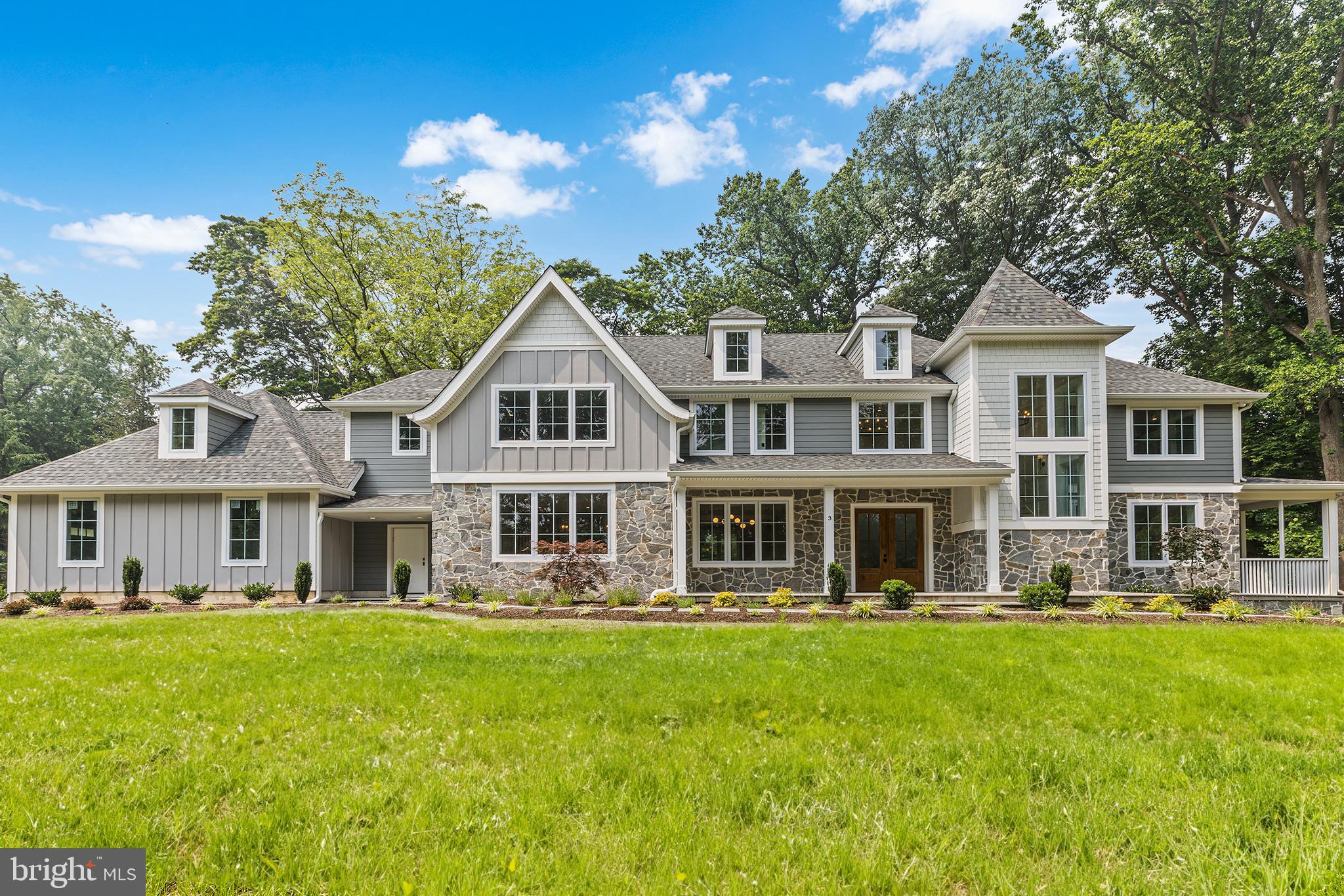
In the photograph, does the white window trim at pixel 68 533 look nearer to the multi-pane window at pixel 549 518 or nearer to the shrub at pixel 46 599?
the shrub at pixel 46 599

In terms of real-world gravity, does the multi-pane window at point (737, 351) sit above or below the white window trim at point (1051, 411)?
above

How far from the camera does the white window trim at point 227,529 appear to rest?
651 inches

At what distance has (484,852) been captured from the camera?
3072mm

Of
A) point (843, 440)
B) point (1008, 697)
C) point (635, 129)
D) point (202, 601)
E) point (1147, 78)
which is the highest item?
point (1147, 78)

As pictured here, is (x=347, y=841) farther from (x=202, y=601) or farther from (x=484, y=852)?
(x=202, y=601)

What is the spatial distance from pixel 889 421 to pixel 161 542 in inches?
715

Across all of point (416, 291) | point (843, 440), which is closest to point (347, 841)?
point (843, 440)

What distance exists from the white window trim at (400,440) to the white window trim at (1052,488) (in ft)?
49.3

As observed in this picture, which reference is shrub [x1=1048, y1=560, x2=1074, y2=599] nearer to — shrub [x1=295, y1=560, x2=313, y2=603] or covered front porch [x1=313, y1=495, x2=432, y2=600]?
covered front porch [x1=313, y1=495, x2=432, y2=600]

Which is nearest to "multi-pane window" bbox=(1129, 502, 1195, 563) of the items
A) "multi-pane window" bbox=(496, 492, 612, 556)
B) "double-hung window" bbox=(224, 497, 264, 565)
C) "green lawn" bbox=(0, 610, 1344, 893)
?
"green lawn" bbox=(0, 610, 1344, 893)

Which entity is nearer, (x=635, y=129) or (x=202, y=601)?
(x=202, y=601)

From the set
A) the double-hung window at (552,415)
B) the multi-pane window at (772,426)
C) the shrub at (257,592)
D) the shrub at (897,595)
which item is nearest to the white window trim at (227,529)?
the shrub at (257,592)

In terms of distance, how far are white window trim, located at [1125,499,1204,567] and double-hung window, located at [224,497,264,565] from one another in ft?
69.2

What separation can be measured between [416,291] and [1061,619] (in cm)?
2429
